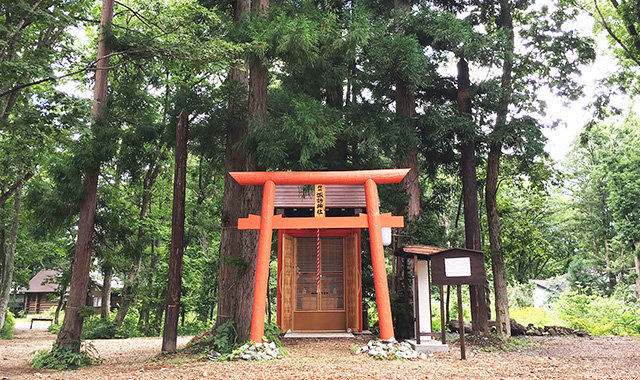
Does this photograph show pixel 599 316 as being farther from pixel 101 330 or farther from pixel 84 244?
pixel 101 330

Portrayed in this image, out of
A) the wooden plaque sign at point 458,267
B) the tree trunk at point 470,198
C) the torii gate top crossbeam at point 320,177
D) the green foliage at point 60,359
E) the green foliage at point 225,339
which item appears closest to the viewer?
the green foliage at point 60,359

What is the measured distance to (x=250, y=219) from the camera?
794 centimetres

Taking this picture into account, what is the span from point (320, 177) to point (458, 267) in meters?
2.95

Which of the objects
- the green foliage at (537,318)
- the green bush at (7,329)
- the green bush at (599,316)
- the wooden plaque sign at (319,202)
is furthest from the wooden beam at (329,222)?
the green bush at (7,329)

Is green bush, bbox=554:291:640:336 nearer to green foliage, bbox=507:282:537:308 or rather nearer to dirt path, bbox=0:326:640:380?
dirt path, bbox=0:326:640:380

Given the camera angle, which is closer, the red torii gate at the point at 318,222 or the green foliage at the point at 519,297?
the red torii gate at the point at 318,222

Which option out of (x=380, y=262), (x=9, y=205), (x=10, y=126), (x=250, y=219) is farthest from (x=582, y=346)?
(x=9, y=205)

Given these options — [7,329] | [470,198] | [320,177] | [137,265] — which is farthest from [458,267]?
[7,329]

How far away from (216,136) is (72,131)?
333 cm

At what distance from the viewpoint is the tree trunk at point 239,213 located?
8.38 m

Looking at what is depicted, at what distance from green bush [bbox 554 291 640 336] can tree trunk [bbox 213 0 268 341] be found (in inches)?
422

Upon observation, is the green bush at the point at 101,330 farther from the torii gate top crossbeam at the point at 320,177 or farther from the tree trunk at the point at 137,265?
the torii gate top crossbeam at the point at 320,177

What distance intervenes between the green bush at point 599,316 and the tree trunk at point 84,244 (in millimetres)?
13464

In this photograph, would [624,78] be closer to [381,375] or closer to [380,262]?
[380,262]
